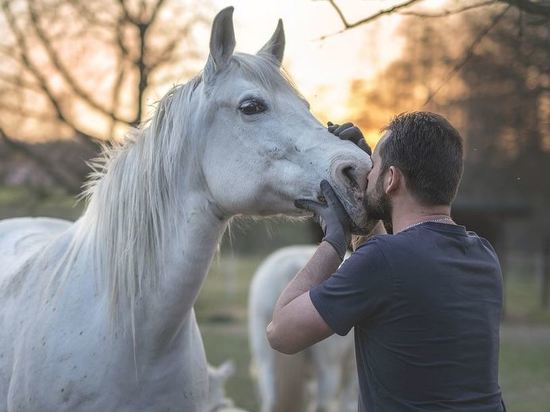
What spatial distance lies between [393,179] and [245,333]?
12.0 m

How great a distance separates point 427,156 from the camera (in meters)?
2.10

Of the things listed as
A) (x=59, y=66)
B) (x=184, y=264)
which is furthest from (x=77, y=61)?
(x=184, y=264)

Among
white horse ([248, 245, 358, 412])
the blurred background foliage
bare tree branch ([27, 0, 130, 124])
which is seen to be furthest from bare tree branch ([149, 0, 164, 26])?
white horse ([248, 245, 358, 412])

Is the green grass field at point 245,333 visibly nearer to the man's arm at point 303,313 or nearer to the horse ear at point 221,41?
the horse ear at point 221,41

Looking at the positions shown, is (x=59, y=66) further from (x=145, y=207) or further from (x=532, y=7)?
(x=532, y=7)

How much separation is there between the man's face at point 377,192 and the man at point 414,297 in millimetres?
24

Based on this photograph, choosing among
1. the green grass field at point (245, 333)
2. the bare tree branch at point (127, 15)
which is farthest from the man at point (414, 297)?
the bare tree branch at point (127, 15)

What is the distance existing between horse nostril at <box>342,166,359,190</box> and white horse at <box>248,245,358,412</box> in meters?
4.00

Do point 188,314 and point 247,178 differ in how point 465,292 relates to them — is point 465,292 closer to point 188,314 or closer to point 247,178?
point 247,178

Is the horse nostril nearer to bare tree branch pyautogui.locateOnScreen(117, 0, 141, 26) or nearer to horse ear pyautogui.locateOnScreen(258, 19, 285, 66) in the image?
horse ear pyautogui.locateOnScreen(258, 19, 285, 66)

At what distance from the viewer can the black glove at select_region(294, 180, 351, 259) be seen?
223cm

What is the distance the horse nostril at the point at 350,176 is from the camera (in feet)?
7.83

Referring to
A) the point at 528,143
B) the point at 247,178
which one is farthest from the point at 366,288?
the point at 528,143

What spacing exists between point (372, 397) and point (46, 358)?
1281mm
